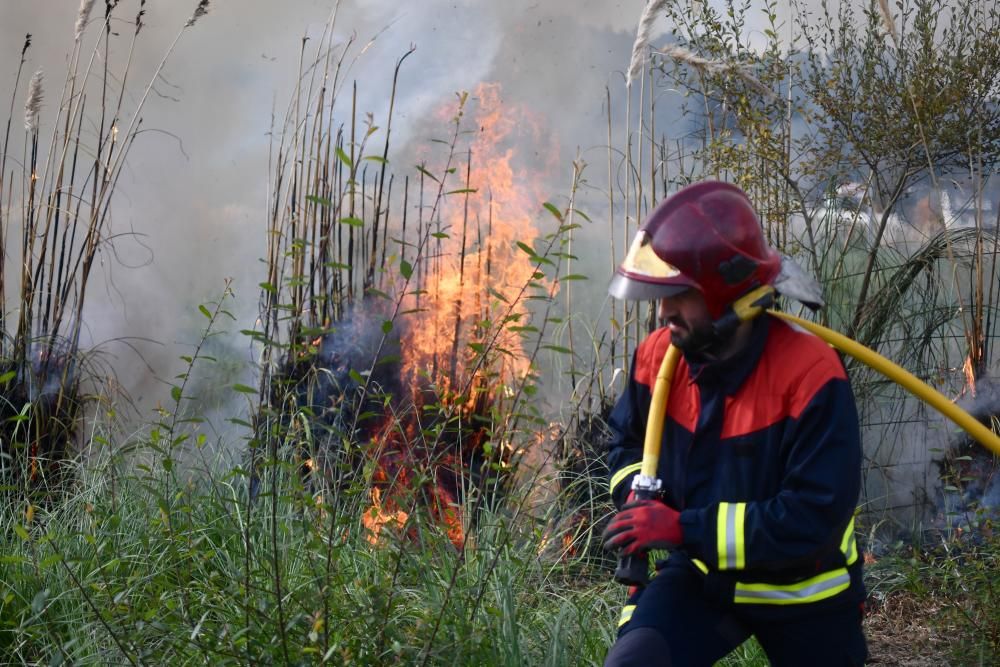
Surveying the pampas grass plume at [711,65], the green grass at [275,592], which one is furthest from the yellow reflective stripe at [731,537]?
the pampas grass plume at [711,65]

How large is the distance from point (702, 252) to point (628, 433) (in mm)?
489

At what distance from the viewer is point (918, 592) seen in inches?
162

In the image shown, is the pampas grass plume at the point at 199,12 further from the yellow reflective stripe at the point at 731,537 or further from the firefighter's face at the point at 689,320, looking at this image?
the yellow reflective stripe at the point at 731,537

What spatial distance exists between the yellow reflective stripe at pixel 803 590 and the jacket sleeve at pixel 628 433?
340mm

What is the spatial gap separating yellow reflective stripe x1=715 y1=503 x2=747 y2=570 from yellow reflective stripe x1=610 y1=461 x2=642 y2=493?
29 centimetres

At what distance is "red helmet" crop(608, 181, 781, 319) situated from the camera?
2.00 meters

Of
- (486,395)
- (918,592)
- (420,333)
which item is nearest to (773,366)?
(918,592)

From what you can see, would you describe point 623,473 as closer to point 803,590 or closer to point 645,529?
point 645,529

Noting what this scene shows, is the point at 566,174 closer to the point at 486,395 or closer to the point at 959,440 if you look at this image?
the point at 486,395

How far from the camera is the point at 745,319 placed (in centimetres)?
201

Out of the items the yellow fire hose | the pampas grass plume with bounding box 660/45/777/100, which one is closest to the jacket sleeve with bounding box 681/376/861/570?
the yellow fire hose

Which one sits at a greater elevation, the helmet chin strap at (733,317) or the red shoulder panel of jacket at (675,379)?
the helmet chin strap at (733,317)

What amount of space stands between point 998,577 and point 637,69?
247 cm

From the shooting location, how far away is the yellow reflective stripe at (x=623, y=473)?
7.14ft
